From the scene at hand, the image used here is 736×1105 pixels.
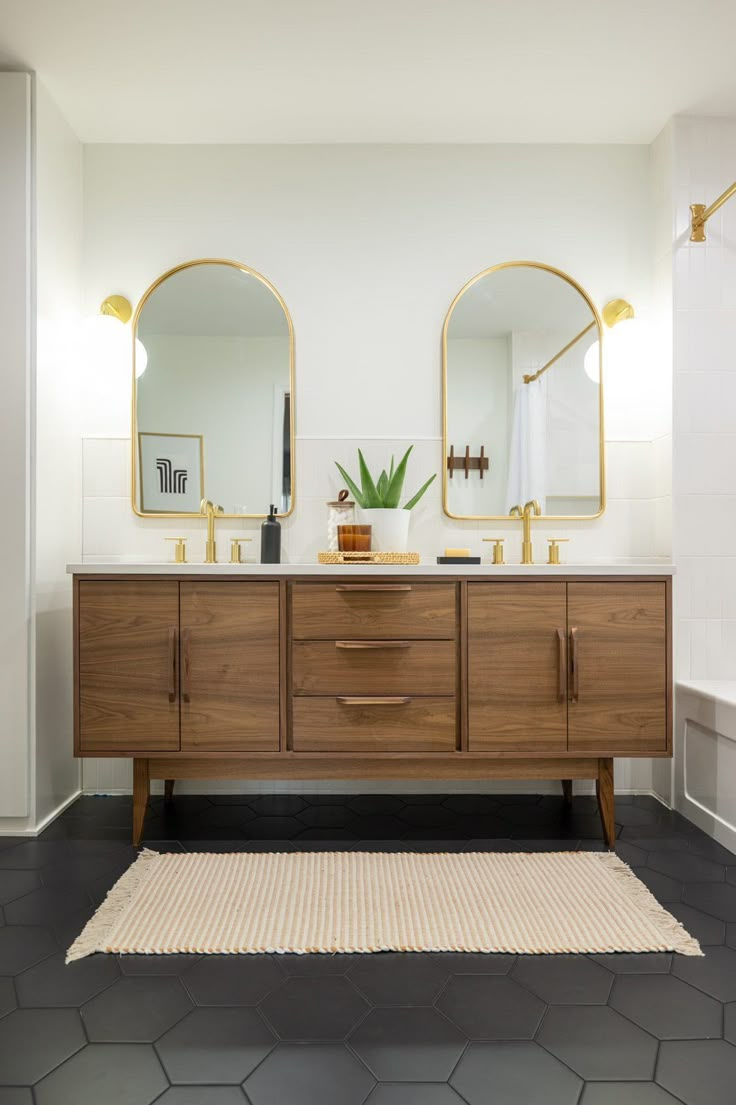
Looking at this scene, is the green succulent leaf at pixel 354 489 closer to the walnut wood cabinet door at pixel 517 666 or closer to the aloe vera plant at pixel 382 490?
the aloe vera plant at pixel 382 490

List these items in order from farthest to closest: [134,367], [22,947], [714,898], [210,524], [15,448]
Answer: [134,367]
[210,524]
[15,448]
[714,898]
[22,947]

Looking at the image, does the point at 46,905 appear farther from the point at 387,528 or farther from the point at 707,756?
the point at 707,756

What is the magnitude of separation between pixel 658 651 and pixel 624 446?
927 mm

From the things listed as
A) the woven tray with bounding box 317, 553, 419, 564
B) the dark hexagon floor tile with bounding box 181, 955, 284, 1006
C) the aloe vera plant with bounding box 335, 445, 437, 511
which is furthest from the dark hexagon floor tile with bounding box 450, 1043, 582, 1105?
the aloe vera plant with bounding box 335, 445, 437, 511

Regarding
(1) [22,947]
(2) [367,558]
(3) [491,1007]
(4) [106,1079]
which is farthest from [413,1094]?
(2) [367,558]

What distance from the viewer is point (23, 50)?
7.39 ft

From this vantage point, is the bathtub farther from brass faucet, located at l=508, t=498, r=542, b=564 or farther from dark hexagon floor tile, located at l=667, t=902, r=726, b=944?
brass faucet, located at l=508, t=498, r=542, b=564

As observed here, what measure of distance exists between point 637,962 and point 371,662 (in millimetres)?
1012

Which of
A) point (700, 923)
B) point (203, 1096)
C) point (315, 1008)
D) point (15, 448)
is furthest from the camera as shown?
point (15, 448)

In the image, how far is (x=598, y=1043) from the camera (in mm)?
1330

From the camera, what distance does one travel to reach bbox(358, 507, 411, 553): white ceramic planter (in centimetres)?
259

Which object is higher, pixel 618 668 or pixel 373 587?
pixel 373 587

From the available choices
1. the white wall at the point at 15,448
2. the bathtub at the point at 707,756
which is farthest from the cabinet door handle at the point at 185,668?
the bathtub at the point at 707,756

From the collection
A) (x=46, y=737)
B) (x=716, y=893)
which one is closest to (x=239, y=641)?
(x=46, y=737)
